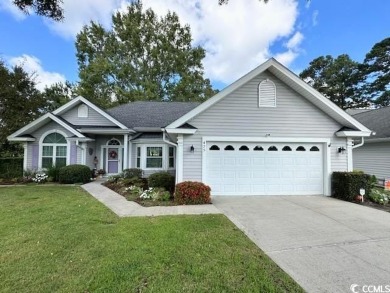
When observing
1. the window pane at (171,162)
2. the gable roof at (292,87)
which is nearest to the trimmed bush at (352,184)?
the gable roof at (292,87)

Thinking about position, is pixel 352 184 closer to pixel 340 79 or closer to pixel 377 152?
pixel 377 152

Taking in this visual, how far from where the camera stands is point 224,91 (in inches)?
360

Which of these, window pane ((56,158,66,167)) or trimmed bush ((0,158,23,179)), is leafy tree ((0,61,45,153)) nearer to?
trimmed bush ((0,158,23,179))

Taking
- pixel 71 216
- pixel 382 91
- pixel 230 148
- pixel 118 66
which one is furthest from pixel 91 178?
pixel 382 91

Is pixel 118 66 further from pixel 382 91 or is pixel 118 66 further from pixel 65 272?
pixel 382 91

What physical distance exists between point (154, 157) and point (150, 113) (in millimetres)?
4575

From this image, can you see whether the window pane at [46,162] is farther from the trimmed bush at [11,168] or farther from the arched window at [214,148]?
the arched window at [214,148]

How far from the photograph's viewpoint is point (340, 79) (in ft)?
119

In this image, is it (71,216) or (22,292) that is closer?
(22,292)

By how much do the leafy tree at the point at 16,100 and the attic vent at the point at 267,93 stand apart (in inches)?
749

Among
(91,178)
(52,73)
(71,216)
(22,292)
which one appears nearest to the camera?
(22,292)

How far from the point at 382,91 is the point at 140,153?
36159mm

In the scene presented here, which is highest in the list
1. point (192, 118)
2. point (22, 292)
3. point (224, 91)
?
point (224, 91)

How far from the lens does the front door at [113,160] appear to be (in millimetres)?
15836
